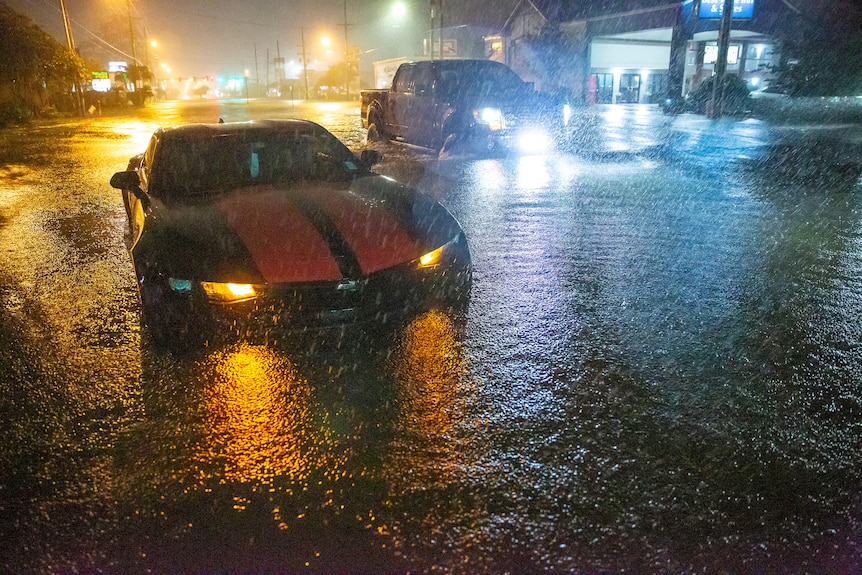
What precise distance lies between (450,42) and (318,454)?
6082 cm

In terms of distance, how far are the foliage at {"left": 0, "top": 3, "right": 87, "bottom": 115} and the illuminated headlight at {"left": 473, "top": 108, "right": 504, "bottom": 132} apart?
1061 inches

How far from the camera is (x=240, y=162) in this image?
532cm

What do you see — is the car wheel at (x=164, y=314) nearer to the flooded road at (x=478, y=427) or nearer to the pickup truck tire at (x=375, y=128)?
the flooded road at (x=478, y=427)

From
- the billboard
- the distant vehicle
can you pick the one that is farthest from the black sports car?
the billboard

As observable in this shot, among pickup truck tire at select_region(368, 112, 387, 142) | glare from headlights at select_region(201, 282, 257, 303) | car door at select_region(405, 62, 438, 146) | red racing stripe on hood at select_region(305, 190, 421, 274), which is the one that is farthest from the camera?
pickup truck tire at select_region(368, 112, 387, 142)

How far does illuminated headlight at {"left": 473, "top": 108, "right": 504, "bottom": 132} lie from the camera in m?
13.5

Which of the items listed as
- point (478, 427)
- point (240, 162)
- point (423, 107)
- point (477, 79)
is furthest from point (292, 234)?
point (477, 79)

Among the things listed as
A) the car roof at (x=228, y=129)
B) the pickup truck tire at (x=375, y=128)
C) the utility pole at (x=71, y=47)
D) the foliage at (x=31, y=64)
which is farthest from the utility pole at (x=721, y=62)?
the utility pole at (x=71, y=47)

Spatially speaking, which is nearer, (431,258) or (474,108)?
(431,258)

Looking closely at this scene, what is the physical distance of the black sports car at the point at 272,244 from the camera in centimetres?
377

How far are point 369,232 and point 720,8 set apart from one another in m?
28.6

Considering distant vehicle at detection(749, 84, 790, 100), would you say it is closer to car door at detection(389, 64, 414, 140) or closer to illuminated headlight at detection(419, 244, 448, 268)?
car door at detection(389, 64, 414, 140)

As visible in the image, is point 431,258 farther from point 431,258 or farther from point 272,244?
point 272,244

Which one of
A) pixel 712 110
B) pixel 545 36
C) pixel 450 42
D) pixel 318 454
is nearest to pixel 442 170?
pixel 318 454
